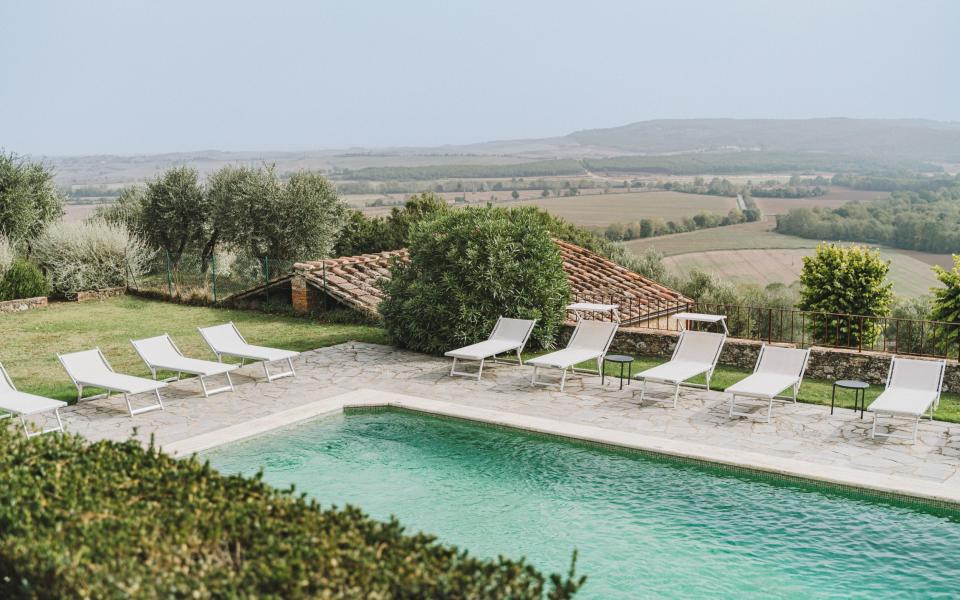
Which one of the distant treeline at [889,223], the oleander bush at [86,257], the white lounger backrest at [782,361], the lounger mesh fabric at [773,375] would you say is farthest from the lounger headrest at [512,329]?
the distant treeline at [889,223]

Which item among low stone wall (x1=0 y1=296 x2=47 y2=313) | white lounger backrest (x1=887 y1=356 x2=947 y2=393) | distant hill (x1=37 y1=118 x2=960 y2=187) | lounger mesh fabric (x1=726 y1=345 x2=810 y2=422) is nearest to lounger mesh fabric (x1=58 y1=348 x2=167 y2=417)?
lounger mesh fabric (x1=726 y1=345 x2=810 y2=422)

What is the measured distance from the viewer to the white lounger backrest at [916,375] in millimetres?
10492

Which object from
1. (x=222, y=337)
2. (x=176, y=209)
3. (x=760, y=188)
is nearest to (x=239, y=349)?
(x=222, y=337)

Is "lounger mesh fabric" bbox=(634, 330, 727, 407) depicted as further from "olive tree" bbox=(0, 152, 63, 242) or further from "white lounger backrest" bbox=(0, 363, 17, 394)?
"olive tree" bbox=(0, 152, 63, 242)

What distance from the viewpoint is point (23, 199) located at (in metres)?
24.8

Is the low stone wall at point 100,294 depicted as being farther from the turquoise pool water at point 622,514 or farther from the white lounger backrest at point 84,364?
the turquoise pool water at point 622,514

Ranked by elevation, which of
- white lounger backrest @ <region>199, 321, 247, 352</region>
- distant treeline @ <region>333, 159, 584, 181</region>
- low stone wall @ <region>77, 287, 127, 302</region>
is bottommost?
low stone wall @ <region>77, 287, 127, 302</region>

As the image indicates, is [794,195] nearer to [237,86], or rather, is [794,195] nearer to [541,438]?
[541,438]

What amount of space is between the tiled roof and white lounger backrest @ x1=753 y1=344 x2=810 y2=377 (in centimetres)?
490

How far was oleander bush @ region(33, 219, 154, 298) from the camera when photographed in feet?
73.1

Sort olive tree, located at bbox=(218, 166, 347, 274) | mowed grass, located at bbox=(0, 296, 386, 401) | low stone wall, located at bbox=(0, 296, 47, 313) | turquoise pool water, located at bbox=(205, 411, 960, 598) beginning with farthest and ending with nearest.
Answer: olive tree, located at bbox=(218, 166, 347, 274) < low stone wall, located at bbox=(0, 296, 47, 313) < mowed grass, located at bbox=(0, 296, 386, 401) < turquoise pool water, located at bbox=(205, 411, 960, 598)

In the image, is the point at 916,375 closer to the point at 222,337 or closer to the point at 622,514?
the point at 622,514

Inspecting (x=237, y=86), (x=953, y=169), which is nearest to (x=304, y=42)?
(x=237, y=86)

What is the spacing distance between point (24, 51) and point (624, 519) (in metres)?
109
